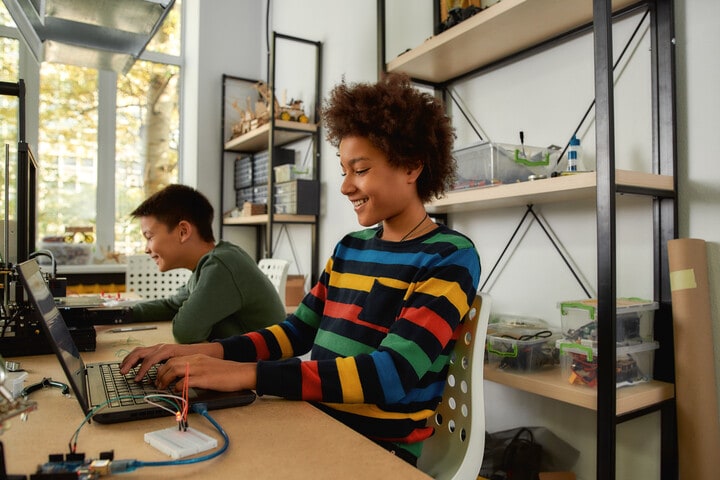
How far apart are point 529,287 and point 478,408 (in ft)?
3.00

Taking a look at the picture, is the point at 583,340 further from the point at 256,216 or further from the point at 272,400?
the point at 256,216

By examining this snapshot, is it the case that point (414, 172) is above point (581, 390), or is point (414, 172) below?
above

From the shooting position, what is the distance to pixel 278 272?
262 centimetres

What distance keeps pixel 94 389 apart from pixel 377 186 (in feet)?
2.07

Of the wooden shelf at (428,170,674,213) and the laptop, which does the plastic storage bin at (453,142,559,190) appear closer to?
the wooden shelf at (428,170,674,213)

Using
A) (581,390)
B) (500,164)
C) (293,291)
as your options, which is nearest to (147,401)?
(581,390)

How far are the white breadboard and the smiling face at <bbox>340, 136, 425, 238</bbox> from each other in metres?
0.57

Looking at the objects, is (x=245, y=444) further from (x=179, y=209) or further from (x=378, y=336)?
(x=179, y=209)

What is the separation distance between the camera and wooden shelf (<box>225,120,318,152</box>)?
3.09 metres

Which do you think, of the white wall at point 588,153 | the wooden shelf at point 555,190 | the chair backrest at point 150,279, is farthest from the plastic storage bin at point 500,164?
the chair backrest at point 150,279

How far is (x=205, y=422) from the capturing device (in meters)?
0.79

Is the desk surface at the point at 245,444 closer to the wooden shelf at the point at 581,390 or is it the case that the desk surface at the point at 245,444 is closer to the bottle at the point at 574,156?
the wooden shelf at the point at 581,390

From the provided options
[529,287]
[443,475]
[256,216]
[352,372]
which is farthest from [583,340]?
[256,216]

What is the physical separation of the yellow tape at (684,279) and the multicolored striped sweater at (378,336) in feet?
2.13
